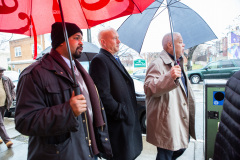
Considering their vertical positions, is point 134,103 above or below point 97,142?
above

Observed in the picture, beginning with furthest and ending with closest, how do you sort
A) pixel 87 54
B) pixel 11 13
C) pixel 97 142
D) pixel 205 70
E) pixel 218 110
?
pixel 205 70 → pixel 87 54 → pixel 218 110 → pixel 97 142 → pixel 11 13

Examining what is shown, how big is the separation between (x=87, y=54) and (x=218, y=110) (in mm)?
3733

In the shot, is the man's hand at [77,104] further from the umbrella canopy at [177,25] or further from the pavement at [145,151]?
the pavement at [145,151]

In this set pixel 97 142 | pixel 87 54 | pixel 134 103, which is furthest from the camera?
pixel 87 54

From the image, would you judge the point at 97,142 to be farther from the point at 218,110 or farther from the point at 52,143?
the point at 218,110

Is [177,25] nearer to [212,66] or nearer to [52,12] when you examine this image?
[52,12]

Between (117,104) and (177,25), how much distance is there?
4.66 ft

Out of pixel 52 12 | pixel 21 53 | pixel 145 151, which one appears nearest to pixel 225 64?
pixel 145 151

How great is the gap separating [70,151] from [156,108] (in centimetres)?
119

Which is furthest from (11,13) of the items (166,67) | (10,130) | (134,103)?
(10,130)

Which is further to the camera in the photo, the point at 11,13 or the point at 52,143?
the point at 11,13

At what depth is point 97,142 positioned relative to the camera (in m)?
1.81

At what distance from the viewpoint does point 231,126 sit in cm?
127

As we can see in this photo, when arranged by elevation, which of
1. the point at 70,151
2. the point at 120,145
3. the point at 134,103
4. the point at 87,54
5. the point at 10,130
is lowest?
the point at 10,130
